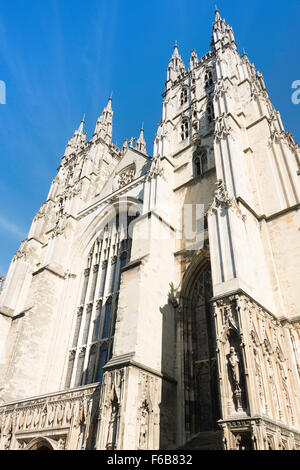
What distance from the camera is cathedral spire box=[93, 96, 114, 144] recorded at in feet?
89.4

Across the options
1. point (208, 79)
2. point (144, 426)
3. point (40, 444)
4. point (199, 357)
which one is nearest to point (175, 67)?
point (208, 79)

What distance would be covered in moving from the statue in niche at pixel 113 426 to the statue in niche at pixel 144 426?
675 millimetres

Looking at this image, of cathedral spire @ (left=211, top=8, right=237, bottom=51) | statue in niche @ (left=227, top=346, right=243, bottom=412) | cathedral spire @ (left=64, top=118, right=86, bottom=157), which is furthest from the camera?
cathedral spire @ (left=64, top=118, right=86, bottom=157)

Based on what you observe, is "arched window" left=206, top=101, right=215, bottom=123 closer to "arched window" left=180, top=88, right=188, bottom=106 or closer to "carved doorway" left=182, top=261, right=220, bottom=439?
"arched window" left=180, top=88, right=188, bottom=106

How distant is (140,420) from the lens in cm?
891

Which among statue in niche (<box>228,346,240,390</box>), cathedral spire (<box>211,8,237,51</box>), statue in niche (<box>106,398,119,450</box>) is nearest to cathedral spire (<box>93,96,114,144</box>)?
cathedral spire (<box>211,8,237,51</box>)

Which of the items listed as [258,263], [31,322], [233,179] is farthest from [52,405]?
[233,179]

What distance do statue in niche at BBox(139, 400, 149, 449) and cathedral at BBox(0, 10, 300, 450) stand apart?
3 centimetres

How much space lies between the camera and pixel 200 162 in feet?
52.4

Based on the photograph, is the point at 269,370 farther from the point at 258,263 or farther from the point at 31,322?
the point at 31,322

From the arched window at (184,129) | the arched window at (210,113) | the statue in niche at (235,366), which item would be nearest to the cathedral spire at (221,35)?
the arched window at (210,113)

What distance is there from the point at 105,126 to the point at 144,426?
24.3 metres

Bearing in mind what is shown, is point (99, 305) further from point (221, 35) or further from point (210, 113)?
point (221, 35)

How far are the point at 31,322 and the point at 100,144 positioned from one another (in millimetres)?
15392
